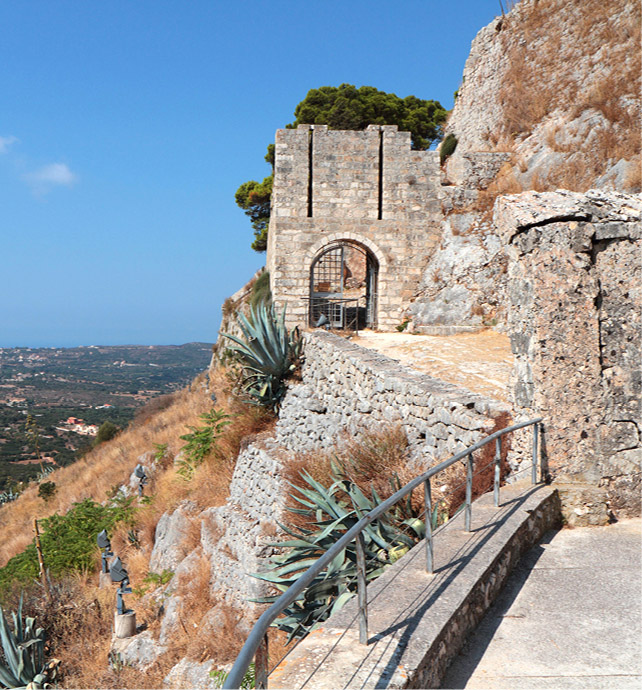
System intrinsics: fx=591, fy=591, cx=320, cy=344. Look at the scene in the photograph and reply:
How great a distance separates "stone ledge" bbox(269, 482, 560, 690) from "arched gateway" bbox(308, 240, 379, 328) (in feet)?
40.3

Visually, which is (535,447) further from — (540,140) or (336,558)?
(540,140)

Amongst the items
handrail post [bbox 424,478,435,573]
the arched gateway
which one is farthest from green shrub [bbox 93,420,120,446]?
handrail post [bbox 424,478,435,573]

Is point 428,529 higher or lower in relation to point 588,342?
lower

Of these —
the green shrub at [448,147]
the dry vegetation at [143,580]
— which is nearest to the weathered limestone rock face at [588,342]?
the dry vegetation at [143,580]

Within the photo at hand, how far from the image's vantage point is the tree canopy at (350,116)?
1211 inches

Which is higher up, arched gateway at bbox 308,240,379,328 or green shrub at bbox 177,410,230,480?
arched gateway at bbox 308,240,379,328

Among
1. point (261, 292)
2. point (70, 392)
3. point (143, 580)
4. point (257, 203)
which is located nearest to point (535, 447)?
point (143, 580)

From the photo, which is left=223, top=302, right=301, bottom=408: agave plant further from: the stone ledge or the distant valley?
the stone ledge

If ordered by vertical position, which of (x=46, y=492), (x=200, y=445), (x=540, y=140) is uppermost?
(x=540, y=140)

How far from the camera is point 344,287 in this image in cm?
2431

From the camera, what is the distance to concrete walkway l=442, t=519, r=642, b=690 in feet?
8.37

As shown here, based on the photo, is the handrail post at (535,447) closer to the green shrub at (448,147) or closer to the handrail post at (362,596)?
the handrail post at (362,596)

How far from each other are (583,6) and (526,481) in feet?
60.4

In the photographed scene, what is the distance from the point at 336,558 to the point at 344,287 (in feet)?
68.2
